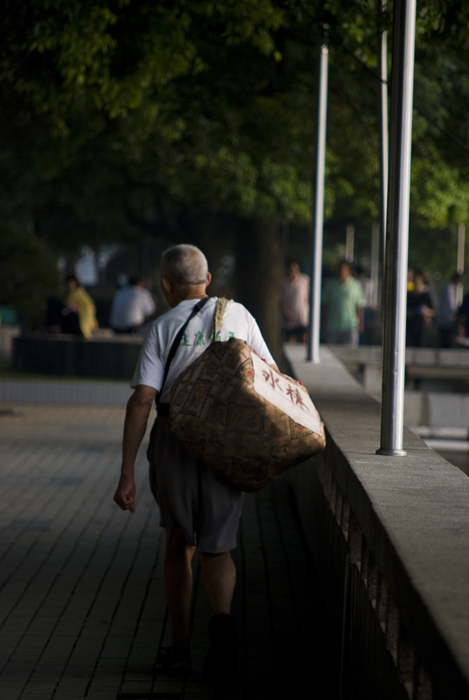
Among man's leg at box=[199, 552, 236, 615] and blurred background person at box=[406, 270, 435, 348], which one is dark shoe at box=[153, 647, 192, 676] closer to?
man's leg at box=[199, 552, 236, 615]

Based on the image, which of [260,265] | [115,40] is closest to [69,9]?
[115,40]

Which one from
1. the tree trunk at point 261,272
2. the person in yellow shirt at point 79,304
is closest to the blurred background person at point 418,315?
the tree trunk at point 261,272

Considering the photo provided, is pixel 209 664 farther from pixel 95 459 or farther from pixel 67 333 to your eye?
pixel 67 333

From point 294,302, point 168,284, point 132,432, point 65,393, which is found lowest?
point 65,393

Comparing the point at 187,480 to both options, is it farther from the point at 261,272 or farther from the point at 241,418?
the point at 261,272

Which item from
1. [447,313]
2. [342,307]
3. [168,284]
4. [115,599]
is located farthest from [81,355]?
[168,284]

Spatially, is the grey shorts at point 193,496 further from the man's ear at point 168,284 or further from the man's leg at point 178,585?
the man's ear at point 168,284

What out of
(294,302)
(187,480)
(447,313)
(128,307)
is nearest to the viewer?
(187,480)

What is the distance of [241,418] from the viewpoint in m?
4.09

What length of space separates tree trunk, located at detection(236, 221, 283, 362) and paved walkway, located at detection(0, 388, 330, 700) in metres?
13.7

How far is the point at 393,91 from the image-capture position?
4766 mm

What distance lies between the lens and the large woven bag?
4.09 m

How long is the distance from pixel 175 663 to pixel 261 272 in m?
19.5

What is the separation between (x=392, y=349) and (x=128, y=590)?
2324 millimetres
